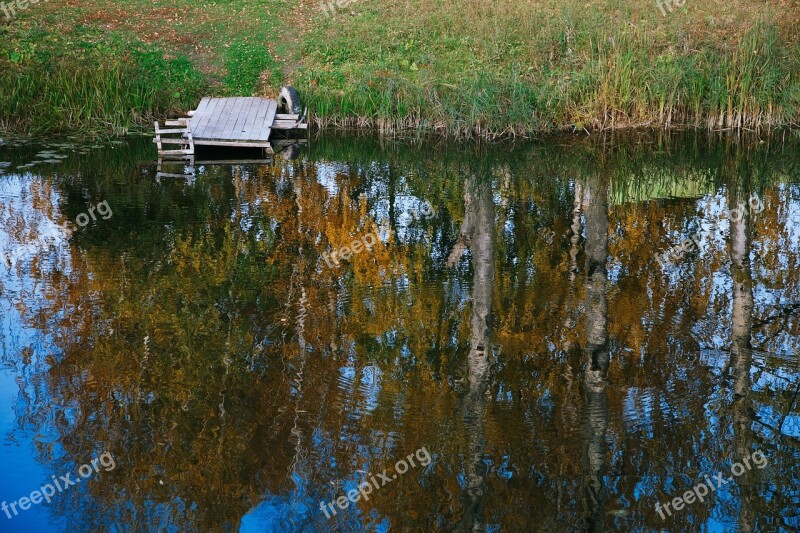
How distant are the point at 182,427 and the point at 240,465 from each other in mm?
671

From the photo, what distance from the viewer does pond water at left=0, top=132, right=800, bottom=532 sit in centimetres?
540

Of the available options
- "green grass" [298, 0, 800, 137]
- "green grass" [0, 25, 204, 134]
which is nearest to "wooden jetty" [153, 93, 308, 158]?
"green grass" [0, 25, 204, 134]

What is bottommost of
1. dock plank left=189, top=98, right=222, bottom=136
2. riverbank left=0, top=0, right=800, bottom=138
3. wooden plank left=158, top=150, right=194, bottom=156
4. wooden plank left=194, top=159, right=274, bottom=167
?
wooden plank left=194, top=159, right=274, bottom=167

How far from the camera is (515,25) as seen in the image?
1831 cm

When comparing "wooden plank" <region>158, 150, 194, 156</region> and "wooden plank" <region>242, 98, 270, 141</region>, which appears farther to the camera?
"wooden plank" <region>242, 98, 270, 141</region>

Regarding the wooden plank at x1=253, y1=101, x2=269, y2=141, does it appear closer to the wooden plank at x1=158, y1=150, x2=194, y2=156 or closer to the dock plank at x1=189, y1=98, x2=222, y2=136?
the dock plank at x1=189, y1=98, x2=222, y2=136

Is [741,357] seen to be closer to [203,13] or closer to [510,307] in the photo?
[510,307]

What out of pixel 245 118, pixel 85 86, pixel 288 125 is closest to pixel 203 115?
pixel 245 118

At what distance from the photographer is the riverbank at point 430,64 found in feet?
50.5

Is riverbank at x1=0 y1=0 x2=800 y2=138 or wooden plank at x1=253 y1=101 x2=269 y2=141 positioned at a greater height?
riverbank at x1=0 y1=0 x2=800 y2=138

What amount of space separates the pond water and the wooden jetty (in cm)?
245

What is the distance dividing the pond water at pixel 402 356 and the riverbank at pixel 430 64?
130 inches

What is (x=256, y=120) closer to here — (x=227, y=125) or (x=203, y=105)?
(x=227, y=125)

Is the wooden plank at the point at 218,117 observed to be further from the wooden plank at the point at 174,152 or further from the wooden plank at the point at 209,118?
the wooden plank at the point at 174,152
